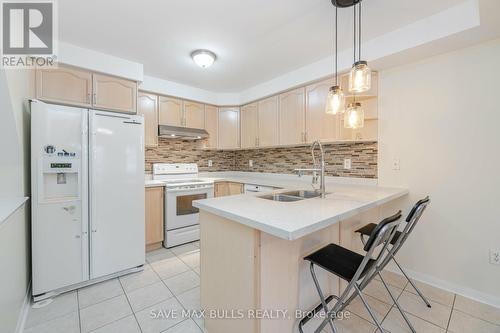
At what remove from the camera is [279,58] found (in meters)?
2.55

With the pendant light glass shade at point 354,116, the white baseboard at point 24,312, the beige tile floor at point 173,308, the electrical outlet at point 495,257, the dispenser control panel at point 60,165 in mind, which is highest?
the pendant light glass shade at point 354,116

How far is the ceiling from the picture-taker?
167 centimetres

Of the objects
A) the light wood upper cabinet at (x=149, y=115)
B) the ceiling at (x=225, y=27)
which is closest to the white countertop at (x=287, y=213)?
the ceiling at (x=225, y=27)

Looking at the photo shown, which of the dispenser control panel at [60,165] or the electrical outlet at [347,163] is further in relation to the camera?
the electrical outlet at [347,163]

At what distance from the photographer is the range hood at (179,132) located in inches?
122

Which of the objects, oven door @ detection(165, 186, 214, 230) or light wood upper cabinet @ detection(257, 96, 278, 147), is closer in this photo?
oven door @ detection(165, 186, 214, 230)

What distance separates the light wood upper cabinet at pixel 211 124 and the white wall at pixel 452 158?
2517 millimetres

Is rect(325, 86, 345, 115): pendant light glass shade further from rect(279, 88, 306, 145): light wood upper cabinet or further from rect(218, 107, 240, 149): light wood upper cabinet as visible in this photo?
rect(218, 107, 240, 149): light wood upper cabinet

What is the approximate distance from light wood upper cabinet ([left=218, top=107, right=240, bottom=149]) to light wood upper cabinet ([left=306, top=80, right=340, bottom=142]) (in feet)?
Result: 4.59

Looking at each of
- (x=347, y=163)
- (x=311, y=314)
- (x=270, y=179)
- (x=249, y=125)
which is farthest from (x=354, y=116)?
(x=249, y=125)

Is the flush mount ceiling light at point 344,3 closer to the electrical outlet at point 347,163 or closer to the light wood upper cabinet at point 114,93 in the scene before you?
the electrical outlet at point 347,163

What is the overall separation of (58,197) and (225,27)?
2.12 metres

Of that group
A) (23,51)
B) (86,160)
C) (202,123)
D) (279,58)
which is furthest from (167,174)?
(279,58)

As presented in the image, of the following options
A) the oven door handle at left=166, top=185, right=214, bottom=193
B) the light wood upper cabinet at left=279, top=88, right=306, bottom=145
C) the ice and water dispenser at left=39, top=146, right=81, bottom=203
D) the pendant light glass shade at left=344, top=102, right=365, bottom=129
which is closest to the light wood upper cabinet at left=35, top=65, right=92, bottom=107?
the ice and water dispenser at left=39, top=146, right=81, bottom=203
